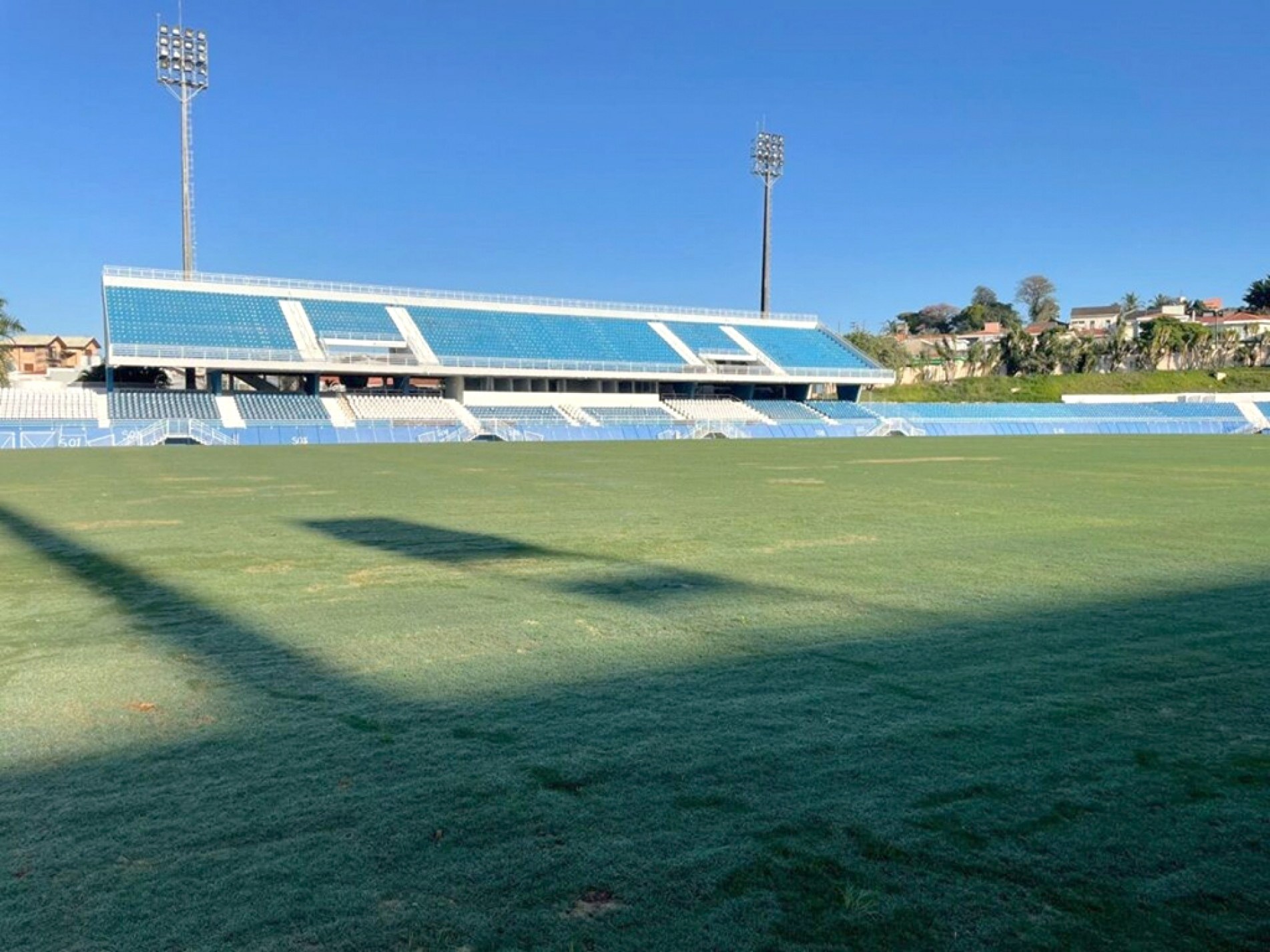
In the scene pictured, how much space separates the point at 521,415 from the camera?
4300 centimetres

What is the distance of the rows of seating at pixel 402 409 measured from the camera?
39.8m

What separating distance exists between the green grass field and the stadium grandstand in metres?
30.6

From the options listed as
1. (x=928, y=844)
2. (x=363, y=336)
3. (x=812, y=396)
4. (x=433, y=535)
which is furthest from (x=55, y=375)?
(x=928, y=844)

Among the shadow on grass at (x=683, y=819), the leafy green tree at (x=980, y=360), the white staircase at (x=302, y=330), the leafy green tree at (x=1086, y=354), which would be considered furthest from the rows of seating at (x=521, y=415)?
the leafy green tree at (x=1086, y=354)

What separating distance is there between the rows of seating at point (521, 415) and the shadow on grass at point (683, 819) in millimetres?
37243

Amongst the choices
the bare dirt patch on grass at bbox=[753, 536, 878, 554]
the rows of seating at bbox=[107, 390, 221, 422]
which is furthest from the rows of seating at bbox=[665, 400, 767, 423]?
the bare dirt patch on grass at bbox=[753, 536, 878, 554]

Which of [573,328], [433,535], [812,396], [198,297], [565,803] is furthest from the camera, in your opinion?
[812,396]

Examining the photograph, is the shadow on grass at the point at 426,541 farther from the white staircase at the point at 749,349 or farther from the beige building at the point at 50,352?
the beige building at the point at 50,352

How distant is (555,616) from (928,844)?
326 cm

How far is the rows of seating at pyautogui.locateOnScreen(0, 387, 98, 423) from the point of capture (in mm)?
35938

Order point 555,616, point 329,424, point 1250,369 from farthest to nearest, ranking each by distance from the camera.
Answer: point 1250,369
point 329,424
point 555,616

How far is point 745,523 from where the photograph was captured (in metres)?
10.4

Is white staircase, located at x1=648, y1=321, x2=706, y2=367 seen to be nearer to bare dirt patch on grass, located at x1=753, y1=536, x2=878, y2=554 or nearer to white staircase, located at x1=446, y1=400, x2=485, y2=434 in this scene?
white staircase, located at x1=446, y1=400, x2=485, y2=434

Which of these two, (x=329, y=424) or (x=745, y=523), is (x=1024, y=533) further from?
(x=329, y=424)
